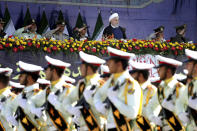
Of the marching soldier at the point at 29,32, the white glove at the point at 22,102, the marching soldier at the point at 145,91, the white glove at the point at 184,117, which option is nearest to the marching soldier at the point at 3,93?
the white glove at the point at 22,102

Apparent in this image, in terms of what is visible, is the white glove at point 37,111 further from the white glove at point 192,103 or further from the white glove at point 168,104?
the white glove at point 192,103

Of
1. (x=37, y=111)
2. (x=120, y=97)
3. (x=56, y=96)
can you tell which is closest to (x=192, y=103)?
(x=120, y=97)

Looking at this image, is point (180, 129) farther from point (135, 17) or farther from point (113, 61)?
point (135, 17)

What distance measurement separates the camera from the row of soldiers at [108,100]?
18.7ft

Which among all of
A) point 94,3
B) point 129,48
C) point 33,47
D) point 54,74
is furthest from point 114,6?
point 54,74

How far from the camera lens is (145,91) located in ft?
22.9

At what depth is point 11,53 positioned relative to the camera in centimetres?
895

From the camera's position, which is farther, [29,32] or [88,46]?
[29,32]

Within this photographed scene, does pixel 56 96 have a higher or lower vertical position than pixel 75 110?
higher

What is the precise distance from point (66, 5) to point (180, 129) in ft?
30.6

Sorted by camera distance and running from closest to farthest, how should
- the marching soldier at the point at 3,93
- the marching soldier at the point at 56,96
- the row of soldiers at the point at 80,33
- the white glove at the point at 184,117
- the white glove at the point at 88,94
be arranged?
1. the white glove at the point at 184,117
2. the white glove at the point at 88,94
3. the marching soldier at the point at 56,96
4. the marching soldier at the point at 3,93
5. the row of soldiers at the point at 80,33

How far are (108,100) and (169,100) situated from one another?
1.01 metres

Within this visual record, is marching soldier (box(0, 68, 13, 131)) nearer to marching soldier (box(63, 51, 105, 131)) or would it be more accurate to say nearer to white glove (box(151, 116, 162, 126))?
marching soldier (box(63, 51, 105, 131))

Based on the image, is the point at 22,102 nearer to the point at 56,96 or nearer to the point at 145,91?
the point at 56,96
